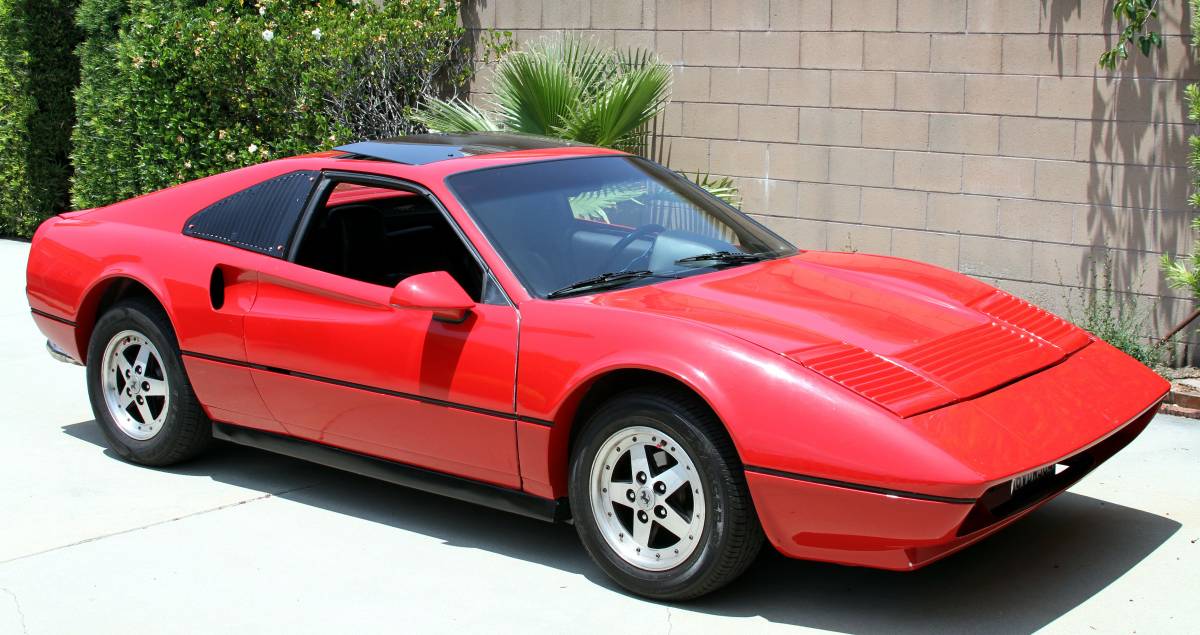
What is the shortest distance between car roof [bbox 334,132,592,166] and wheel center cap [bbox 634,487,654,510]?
1.73 meters

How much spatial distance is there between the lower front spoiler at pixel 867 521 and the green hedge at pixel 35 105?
10846 millimetres

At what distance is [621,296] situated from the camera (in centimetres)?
479

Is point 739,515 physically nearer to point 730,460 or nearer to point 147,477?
point 730,460

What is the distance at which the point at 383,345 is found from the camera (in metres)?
5.04

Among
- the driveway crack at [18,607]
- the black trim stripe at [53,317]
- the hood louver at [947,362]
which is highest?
the hood louver at [947,362]

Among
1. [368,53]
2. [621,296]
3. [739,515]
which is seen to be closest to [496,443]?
[621,296]

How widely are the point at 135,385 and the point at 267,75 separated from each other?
5.32 m

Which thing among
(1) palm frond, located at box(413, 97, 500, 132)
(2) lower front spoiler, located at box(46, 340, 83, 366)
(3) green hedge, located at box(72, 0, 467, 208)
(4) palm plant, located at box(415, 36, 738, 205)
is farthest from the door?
(3) green hedge, located at box(72, 0, 467, 208)

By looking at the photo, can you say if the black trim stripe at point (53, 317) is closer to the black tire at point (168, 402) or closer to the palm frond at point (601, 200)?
the black tire at point (168, 402)

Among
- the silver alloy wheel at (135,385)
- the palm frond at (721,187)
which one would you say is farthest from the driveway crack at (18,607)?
the palm frond at (721,187)

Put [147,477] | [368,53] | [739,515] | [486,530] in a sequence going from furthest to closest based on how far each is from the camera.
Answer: [368,53] < [147,477] < [486,530] < [739,515]

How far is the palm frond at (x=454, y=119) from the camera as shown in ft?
32.2

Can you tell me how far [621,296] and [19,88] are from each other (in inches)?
396

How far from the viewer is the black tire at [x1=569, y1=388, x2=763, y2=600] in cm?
424
